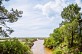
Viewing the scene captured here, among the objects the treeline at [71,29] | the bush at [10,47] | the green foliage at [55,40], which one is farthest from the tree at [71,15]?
the bush at [10,47]

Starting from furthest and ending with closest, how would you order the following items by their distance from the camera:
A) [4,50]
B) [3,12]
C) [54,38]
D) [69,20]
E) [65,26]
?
[54,38]
[69,20]
[65,26]
[4,50]
[3,12]

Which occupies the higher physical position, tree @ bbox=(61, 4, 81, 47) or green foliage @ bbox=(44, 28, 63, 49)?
tree @ bbox=(61, 4, 81, 47)

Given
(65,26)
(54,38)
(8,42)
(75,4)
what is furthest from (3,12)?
(54,38)

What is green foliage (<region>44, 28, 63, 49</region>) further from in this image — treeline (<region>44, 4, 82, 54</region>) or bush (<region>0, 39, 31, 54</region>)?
bush (<region>0, 39, 31, 54</region>)

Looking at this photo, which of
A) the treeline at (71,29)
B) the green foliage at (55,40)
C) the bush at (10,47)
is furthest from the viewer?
the green foliage at (55,40)

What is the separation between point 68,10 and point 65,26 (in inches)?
115

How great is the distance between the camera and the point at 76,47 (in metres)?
33.7

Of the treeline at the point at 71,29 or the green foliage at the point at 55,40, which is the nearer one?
the treeline at the point at 71,29

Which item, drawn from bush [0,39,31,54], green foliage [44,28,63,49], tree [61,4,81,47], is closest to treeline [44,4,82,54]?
tree [61,4,81,47]

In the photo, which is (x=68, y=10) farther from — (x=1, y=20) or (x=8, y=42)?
(x=1, y=20)

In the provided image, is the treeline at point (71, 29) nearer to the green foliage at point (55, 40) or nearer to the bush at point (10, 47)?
the green foliage at point (55, 40)

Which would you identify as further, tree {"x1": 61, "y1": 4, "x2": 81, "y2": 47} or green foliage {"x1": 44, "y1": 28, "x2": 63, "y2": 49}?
green foliage {"x1": 44, "y1": 28, "x2": 63, "y2": 49}

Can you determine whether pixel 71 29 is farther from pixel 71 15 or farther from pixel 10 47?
pixel 10 47

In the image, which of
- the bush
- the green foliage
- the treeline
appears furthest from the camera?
the green foliage
